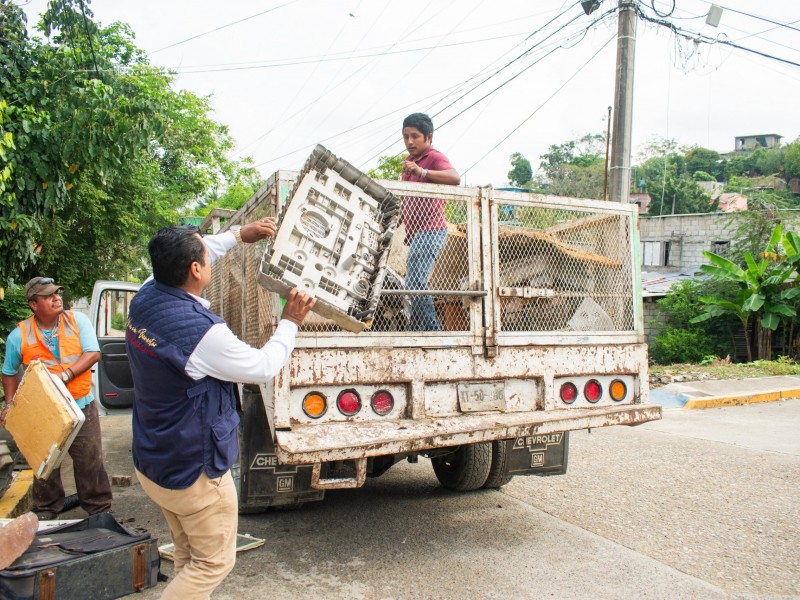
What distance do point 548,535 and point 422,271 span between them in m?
1.87

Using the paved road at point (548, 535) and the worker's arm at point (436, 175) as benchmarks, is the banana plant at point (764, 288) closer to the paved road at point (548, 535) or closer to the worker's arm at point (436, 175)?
the paved road at point (548, 535)

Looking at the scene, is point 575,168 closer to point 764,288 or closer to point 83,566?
point 764,288

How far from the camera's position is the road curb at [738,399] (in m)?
10.7

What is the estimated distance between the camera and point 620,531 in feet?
14.8

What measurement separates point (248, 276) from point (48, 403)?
4.51ft

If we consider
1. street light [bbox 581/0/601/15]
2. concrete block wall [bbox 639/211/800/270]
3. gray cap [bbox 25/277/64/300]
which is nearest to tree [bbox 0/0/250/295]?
gray cap [bbox 25/277/64/300]

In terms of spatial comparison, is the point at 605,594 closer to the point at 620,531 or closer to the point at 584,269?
the point at 620,531

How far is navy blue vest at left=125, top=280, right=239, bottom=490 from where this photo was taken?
8.39ft

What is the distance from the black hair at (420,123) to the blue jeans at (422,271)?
2.98ft

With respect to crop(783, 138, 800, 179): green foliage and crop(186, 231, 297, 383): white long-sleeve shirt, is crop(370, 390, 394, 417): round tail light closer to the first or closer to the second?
crop(186, 231, 297, 383): white long-sleeve shirt

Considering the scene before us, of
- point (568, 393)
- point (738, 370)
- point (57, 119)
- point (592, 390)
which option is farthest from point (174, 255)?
point (738, 370)

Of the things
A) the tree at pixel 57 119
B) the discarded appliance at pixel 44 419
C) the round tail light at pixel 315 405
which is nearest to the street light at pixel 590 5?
the tree at pixel 57 119

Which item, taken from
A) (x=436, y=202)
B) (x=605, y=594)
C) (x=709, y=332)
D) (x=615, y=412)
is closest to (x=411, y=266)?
(x=436, y=202)

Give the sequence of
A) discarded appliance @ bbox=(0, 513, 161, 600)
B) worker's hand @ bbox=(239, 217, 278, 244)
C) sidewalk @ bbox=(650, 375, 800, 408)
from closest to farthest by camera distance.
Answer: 1. discarded appliance @ bbox=(0, 513, 161, 600)
2. worker's hand @ bbox=(239, 217, 278, 244)
3. sidewalk @ bbox=(650, 375, 800, 408)
